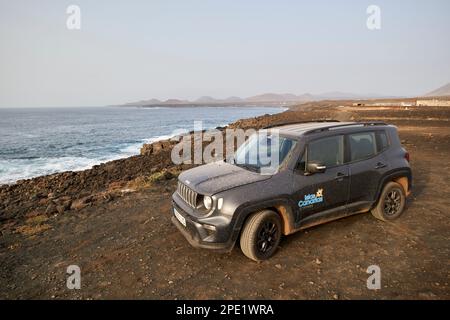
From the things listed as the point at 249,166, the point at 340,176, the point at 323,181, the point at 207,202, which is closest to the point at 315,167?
the point at 323,181

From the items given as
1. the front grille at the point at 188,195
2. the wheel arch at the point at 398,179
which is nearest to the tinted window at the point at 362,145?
the wheel arch at the point at 398,179

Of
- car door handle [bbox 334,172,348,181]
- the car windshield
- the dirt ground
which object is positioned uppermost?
the car windshield

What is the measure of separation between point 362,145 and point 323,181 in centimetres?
137

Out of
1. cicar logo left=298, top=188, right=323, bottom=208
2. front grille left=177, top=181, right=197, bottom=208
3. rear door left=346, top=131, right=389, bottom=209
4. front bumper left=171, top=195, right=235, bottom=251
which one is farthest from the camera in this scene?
rear door left=346, top=131, right=389, bottom=209

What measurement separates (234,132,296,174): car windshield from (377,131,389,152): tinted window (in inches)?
84.2

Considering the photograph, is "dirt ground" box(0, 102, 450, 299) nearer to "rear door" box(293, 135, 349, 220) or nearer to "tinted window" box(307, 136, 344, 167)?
"rear door" box(293, 135, 349, 220)

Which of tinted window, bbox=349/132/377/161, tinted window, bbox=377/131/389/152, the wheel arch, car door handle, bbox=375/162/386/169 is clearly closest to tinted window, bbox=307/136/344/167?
tinted window, bbox=349/132/377/161

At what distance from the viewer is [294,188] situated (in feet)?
16.4

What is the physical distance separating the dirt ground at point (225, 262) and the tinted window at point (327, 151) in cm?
152

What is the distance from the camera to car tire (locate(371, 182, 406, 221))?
6.20 m

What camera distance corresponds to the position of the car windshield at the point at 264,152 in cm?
527

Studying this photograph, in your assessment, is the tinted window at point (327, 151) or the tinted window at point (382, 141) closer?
the tinted window at point (327, 151)

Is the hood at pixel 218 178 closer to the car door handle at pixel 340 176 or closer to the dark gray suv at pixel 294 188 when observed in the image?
the dark gray suv at pixel 294 188
